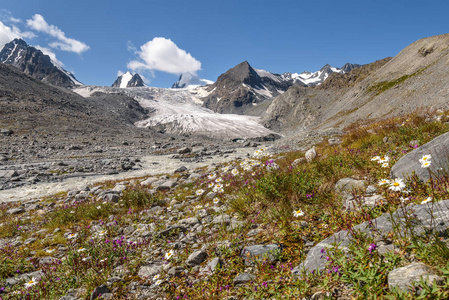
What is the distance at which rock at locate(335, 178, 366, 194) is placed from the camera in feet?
14.5

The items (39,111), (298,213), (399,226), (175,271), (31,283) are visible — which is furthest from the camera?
(39,111)

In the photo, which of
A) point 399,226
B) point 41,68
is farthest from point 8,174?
point 41,68

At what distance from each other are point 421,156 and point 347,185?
1.37m

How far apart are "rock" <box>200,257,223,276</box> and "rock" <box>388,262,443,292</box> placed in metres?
2.20

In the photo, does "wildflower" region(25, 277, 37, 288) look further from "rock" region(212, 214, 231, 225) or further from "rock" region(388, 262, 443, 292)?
"rock" region(388, 262, 443, 292)

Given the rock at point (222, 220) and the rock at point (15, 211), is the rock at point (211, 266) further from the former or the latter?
the rock at point (15, 211)

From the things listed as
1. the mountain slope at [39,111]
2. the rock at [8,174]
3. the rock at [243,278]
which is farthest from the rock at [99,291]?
the mountain slope at [39,111]

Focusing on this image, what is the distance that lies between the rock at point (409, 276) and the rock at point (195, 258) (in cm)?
271

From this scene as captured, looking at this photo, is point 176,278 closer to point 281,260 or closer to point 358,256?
point 281,260

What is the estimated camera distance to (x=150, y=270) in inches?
150

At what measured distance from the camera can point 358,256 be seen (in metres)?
2.42

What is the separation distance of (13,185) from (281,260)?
18.5 metres

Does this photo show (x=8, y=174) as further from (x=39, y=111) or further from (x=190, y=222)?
(x=39, y=111)

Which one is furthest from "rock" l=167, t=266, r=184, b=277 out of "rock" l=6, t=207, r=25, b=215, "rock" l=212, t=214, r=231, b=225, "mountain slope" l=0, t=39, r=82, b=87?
"mountain slope" l=0, t=39, r=82, b=87
